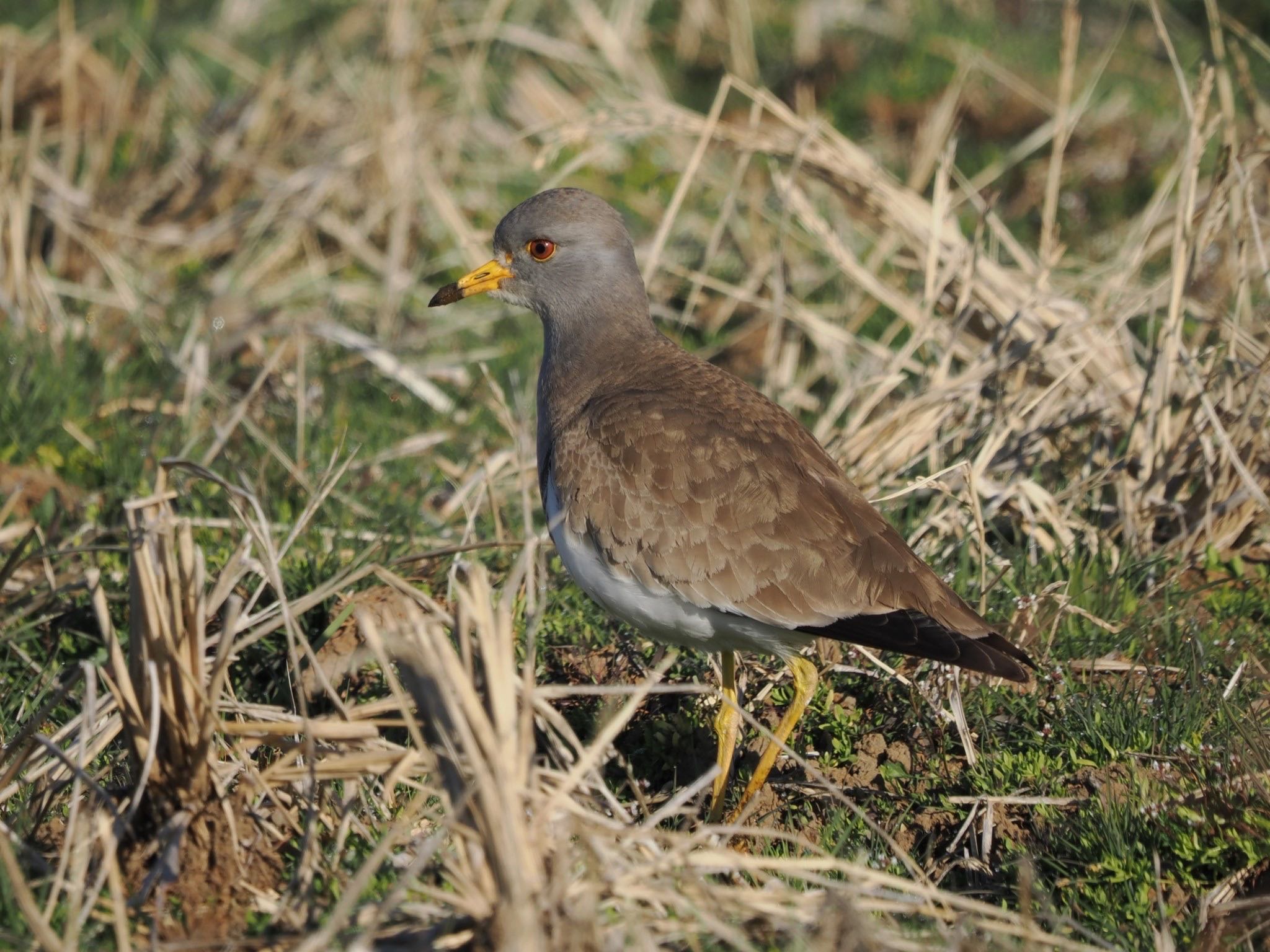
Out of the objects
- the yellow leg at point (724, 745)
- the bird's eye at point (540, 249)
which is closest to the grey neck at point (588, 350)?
the bird's eye at point (540, 249)

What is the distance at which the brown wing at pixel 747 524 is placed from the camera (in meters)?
3.47

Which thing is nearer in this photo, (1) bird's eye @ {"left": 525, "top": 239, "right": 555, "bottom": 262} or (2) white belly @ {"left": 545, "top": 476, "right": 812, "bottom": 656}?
(2) white belly @ {"left": 545, "top": 476, "right": 812, "bottom": 656}

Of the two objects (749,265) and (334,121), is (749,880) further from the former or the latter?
(334,121)

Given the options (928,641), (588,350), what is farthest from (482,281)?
(928,641)

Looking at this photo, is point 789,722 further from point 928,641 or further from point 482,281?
point 482,281

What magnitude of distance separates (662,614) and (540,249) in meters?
1.47

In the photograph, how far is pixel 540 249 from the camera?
4.54m

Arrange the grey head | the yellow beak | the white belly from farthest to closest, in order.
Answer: the yellow beak < the grey head < the white belly

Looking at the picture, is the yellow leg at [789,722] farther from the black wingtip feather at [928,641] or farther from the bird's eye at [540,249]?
the bird's eye at [540,249]

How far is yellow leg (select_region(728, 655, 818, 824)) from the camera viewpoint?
146 inches

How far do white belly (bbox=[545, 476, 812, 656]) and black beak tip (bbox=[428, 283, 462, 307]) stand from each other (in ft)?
3.96

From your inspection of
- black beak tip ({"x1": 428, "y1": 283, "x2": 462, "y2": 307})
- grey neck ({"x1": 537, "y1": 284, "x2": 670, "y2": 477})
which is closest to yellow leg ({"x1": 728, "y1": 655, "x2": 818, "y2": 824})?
grey neck ({"x1": 537, "y1": 284, "x2": 670, "y2": 477})

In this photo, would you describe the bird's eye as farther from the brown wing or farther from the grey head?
the brown wing

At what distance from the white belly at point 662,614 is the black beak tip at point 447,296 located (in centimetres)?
121
